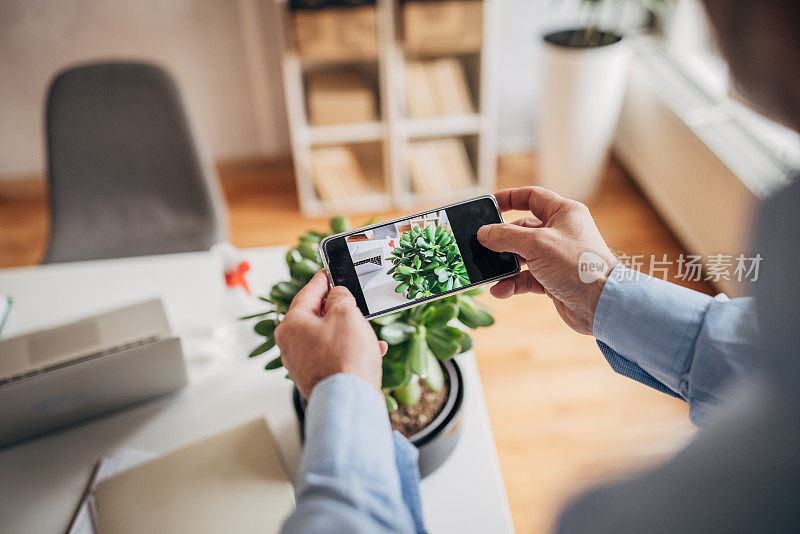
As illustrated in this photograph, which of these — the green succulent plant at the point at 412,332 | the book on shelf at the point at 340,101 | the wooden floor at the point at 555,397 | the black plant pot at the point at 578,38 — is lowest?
the wooden floor at the point at 555,397

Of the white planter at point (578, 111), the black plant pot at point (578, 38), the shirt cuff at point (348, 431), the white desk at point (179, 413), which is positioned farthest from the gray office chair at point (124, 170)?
the black plant pot at point (578, 38)

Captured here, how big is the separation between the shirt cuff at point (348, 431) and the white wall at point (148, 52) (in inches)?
92.9

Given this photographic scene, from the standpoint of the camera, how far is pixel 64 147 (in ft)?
5.83

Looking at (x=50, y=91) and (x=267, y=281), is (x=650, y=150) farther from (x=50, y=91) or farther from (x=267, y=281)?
(x=50, y=91)

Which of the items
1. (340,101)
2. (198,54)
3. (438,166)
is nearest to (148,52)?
(198,54)

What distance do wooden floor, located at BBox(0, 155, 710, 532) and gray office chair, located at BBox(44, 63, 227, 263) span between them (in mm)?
844

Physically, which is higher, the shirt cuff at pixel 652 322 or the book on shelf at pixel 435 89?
the shirt cuff at pixel 652 322

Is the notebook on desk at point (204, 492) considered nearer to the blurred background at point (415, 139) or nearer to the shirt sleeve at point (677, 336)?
the shirt sleeve at point (677, 336)

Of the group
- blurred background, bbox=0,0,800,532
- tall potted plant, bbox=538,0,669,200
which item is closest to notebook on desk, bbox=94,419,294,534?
blurred background, bbox=0,0,800,532

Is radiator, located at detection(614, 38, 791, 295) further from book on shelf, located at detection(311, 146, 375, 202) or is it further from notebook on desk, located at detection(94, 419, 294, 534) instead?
notebook on desk, located at detection(94, 419, 294, 534)

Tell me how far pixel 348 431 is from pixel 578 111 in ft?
7.36

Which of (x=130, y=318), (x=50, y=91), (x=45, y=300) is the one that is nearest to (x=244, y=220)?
(x=50, y=91)

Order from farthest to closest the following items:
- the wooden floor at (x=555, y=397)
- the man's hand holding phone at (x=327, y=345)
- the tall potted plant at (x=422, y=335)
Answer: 1. the wooden floor at (x=555, y=397)
2. the tall potted plant at (x=422, y=335)
3. the man's hand holding phone at (x=327, y=345)

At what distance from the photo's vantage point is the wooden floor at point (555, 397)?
169 centimetres
